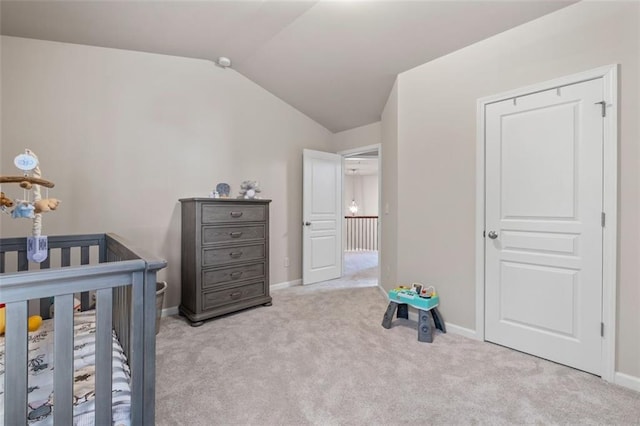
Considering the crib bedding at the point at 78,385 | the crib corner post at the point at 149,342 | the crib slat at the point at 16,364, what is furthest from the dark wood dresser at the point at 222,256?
the crib slat at the point at 16,364

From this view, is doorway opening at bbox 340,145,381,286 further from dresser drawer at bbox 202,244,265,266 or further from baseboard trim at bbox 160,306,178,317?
baseboard trim at bbox 160,306,178,317

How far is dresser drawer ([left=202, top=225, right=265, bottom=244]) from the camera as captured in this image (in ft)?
9.17

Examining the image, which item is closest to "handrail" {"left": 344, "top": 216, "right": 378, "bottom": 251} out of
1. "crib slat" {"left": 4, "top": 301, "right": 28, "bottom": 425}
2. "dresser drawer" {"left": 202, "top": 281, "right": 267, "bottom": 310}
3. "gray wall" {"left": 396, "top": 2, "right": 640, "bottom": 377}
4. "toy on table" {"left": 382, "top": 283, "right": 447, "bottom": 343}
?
"gray wall" {"left": 396, "top": 2, "right": 640, "bottom": 377}

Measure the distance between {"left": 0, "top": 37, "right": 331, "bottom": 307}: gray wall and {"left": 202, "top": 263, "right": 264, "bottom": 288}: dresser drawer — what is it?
0.51 m

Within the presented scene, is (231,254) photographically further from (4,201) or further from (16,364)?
(16,364)

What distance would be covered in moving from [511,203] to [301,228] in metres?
2.55

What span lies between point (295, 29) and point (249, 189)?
1.62m

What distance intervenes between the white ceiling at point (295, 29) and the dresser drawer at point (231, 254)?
1.94 metres

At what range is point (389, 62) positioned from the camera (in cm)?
282

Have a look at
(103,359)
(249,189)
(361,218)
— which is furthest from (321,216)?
(361,218)

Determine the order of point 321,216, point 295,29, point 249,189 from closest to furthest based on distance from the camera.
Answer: point 295,29 < point 249,189 < point 321,216

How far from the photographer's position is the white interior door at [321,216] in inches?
160

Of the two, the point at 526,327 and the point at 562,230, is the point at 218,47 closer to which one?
the point at 562,230

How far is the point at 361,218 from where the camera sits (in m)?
7.89
